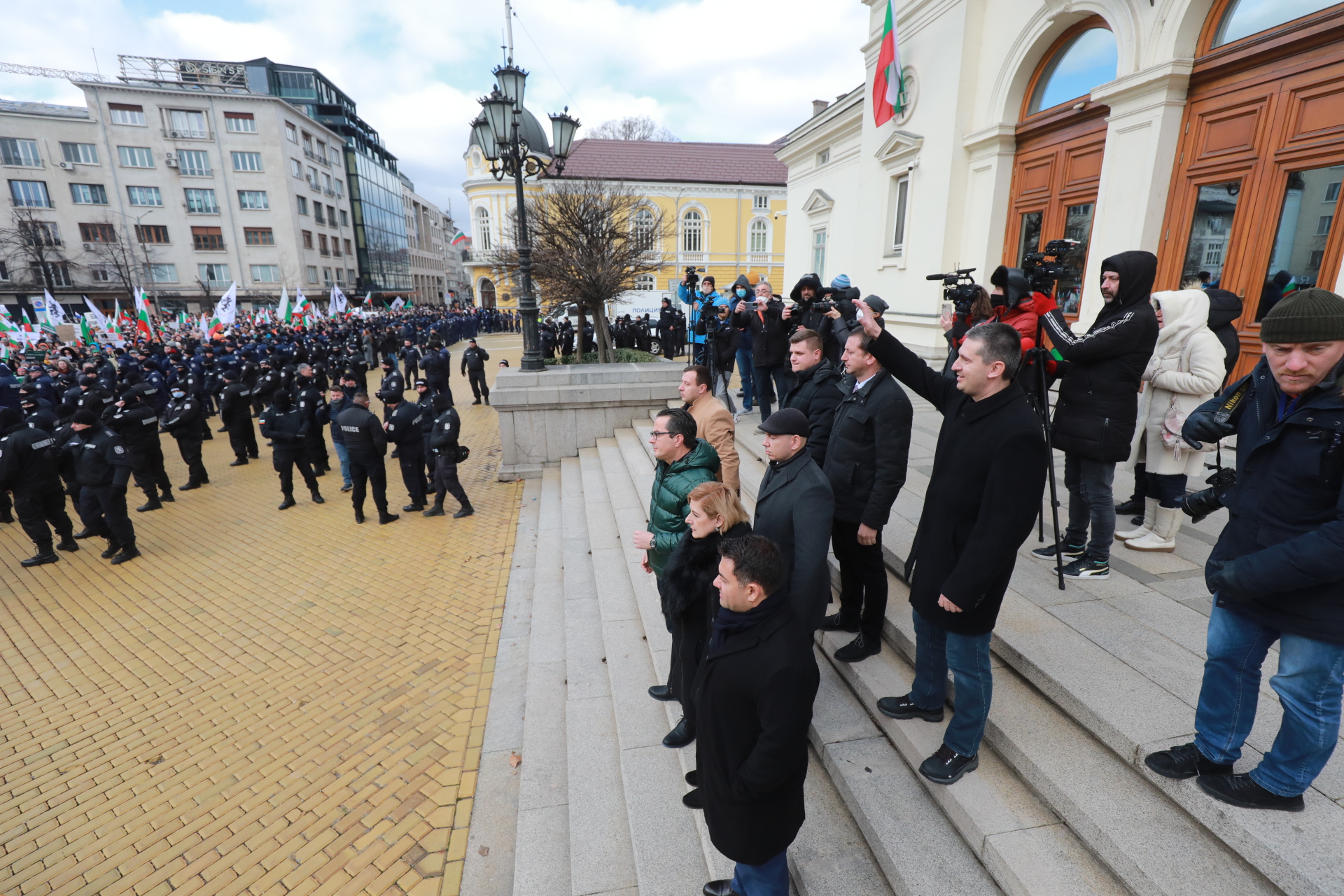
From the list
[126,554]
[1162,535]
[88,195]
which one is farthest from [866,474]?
[88,195]

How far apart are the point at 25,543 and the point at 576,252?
1234 centimetres

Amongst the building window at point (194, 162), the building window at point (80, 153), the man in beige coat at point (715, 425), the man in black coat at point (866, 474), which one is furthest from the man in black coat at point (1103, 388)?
the building window at point (80, 153)

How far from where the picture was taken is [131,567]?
25.3 ft

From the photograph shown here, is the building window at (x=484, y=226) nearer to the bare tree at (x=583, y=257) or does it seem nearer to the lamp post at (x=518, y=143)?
the bare tree at (x=583, y=257)

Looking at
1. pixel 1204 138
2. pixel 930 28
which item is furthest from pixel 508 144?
pixel 1204 138

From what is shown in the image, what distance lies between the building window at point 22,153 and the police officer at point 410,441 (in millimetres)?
60093

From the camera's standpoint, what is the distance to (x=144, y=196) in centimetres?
4641

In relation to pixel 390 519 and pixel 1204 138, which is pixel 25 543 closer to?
pixel 390 519

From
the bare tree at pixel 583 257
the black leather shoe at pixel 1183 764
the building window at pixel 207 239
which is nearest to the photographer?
the black leather shoe at pixel 1183 764

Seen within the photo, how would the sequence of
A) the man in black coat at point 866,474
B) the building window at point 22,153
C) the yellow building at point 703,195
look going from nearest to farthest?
the man in black coat at point 866,474, the building window at point 22,153, the yellow building at point 703,195

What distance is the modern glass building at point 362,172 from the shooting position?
198 feet

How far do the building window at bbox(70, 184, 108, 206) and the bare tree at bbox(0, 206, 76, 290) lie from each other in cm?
258

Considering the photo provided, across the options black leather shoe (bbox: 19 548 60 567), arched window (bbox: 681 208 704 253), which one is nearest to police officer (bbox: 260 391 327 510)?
black leather shoe (bbox: 19 548 60 567)

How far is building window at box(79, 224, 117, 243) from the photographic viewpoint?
45312 mm
